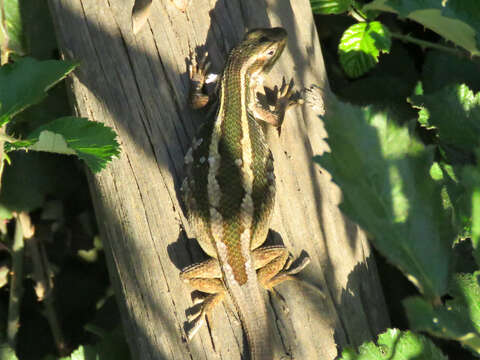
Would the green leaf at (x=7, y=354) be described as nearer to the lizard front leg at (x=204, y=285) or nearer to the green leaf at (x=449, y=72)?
the lizard front leg at (x=204, y=285)

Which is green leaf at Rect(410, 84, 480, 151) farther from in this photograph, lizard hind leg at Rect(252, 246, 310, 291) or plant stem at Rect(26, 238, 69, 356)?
plant stem at Rect(26, 238, 69, 356)

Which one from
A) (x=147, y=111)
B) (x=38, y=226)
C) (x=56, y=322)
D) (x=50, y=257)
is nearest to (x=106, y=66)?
(x=147, y=111)

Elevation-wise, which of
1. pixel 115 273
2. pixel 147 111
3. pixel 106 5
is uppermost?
pixel 106 5

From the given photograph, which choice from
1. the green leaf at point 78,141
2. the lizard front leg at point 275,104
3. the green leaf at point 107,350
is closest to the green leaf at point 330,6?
the lizard front leg at point 275,104

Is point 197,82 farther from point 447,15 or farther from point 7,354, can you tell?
point 7,354

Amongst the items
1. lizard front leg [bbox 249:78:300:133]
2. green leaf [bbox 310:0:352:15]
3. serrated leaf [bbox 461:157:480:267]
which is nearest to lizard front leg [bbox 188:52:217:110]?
lizard front leg [bbox 249:78:300:133]

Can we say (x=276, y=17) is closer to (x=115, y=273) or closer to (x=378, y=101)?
(x=378, y=101)

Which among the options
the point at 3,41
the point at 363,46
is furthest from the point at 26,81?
the point at 363,46
